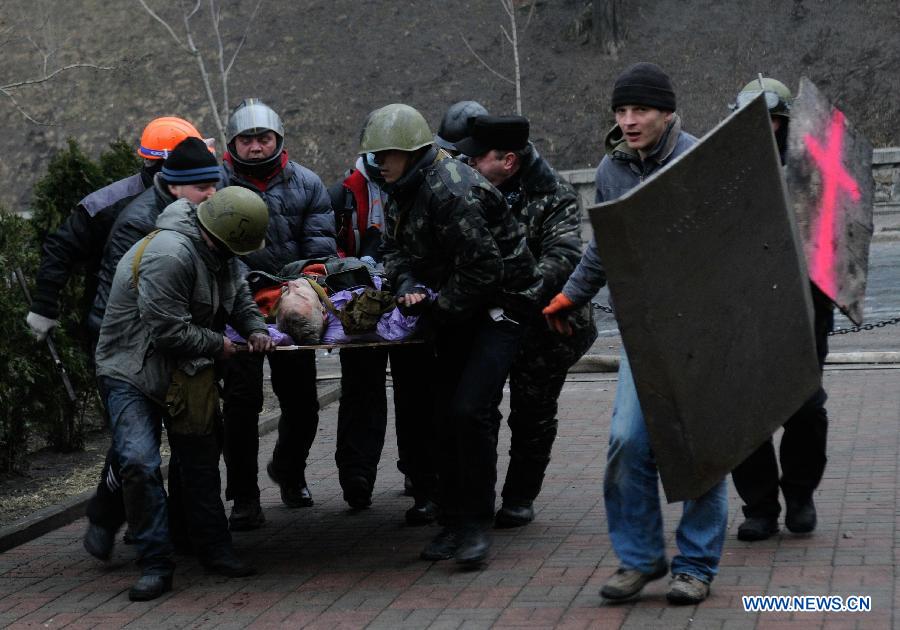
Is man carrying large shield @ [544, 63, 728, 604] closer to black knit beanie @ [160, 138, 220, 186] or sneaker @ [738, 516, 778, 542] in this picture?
sneaker @ [738, 516, 778, 542]

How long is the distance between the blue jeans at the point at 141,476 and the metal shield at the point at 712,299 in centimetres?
213

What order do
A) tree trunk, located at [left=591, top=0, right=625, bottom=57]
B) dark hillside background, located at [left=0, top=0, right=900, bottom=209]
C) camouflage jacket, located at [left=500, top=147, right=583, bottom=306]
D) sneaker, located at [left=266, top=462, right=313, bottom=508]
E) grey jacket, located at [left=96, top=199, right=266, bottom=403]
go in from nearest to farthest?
grey jacket, located at [left=96, top=199, right=266, bottom=403] → camouflage jacket, located at [left=500, top=147, right=583, bottom=306] → sneaker, located at [left=266, top=462, right=313, bottom=508] → dark hillside background, located at [left=0, top=0, right=900, bottom=209] → tree trunk, located at [left=591, top=0, right=625, bottom=57]

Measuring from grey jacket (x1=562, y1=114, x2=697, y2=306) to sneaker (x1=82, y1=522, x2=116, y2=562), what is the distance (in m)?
2.32

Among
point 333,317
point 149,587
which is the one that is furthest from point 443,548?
point 149,587

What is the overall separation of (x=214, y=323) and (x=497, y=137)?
4.77ft

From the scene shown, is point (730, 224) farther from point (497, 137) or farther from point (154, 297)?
point (154, 297)

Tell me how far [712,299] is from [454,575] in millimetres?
1788

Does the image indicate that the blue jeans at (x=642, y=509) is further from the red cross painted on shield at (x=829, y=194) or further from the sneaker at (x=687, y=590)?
the red cross painted on shield at (x=829, y=194)

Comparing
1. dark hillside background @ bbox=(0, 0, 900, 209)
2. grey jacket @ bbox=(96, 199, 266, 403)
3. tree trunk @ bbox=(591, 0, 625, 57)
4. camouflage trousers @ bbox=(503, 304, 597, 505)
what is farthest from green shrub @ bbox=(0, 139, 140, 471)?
tree trunk @ bbox=(591, 0, 625, 57)

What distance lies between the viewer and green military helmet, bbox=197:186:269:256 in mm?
5473

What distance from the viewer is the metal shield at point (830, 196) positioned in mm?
4934

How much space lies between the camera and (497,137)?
6090mm

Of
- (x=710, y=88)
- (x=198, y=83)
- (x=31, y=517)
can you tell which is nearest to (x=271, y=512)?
(x=31, y=517)

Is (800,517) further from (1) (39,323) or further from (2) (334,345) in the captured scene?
(1) (39,323)
